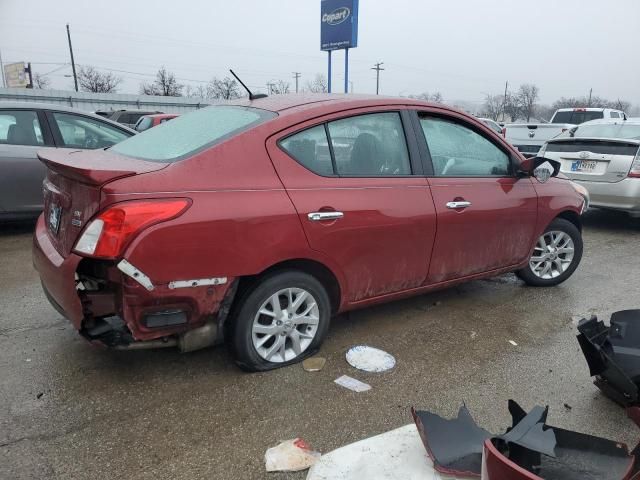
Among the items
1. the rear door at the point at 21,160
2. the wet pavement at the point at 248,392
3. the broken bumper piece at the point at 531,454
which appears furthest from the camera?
the rear door at the point at 21,160

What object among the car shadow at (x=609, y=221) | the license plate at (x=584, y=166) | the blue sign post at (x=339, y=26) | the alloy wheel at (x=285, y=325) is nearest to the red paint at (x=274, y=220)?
the alloy wheel at (x=285, y=325)

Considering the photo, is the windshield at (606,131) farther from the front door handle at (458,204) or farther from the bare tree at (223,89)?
the bare tree at (223,89)

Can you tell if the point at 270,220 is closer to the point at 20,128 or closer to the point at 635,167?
the point at 20,128

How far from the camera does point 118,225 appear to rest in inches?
93.4

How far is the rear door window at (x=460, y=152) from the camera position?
3.59m

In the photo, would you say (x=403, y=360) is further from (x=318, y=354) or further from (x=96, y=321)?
(x=96, y=321)

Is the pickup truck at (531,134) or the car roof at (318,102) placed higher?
the car roof at (318,102)

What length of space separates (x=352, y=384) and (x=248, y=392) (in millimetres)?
600

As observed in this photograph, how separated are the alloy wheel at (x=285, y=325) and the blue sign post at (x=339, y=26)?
58.3 feet

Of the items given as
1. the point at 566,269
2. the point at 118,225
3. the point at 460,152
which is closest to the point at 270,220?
the point at 118,225

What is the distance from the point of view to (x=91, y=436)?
2.43 m

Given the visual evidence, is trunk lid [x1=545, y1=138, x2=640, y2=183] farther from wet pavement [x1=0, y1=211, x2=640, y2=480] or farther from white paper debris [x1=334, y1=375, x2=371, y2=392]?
white paper debris [x1=334, y1=375, x2=371, y2=392]

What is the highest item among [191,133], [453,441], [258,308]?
[191,133]

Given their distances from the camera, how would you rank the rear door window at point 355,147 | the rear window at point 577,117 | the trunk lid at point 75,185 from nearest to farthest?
the trunk lid at point 75,185 < the rear door window at point 355,147 < the rear window at point 577,117
